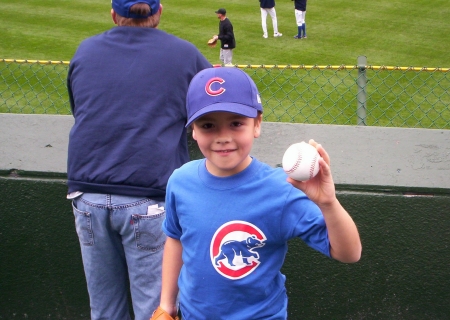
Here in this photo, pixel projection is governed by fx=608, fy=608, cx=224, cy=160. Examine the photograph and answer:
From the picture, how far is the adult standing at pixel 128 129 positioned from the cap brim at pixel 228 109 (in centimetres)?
63

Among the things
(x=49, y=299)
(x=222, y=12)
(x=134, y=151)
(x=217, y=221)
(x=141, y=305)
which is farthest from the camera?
(x=222, y=12)

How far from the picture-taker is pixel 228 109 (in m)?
2.02

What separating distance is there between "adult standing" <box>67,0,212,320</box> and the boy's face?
575mm

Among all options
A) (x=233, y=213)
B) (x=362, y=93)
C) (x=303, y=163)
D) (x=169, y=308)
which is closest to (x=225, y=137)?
(x=233, y=213)

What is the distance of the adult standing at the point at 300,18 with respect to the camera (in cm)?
1574

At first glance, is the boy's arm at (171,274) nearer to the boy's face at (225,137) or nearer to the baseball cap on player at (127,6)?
the boy's face at (225,137)

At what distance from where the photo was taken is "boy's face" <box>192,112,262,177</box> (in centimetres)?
209

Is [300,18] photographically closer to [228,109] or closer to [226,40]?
[226,40]

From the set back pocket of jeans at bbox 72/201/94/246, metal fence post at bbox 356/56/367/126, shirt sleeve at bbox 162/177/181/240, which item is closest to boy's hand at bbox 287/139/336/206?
shirt sleeve at bbox 162/177/181/240

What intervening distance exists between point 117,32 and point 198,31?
13.8m

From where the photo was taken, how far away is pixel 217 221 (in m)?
2.13

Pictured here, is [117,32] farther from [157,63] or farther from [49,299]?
[49,299]

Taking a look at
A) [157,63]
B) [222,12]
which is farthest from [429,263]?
[222,12]

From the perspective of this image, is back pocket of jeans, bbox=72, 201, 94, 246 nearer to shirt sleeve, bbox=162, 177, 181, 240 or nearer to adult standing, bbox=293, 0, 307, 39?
shirt sleeve, bbox=162, 177, 181, 240
